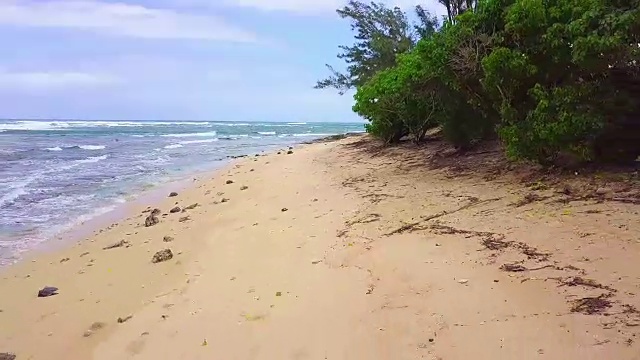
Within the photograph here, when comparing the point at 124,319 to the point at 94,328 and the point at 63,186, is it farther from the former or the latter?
the point at 63,186

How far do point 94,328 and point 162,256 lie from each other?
2.02 m

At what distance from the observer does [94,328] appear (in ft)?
14.8

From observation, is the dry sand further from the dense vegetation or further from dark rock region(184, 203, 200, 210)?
dark rock region(184, 203, 200, 210)

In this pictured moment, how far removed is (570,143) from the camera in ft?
22.9

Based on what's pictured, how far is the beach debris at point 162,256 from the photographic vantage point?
647cm

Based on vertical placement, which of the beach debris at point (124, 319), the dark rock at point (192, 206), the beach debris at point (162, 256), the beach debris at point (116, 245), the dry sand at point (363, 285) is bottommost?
the dark rock at point (192, 206)

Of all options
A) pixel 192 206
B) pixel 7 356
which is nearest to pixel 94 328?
A: pixel 7 356

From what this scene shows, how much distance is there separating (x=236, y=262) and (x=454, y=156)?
6.21 m

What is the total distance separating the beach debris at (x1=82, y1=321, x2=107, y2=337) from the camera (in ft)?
14.5

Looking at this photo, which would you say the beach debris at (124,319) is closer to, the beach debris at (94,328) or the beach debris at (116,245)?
the beach debris at (94,328)

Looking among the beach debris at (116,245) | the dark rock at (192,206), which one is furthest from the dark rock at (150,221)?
the beach debris at (116,245)

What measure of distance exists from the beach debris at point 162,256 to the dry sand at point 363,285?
0.11 m

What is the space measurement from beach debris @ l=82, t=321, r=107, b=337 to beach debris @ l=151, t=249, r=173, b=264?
183 cm

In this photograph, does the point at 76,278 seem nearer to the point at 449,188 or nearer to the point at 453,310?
the point at 453,310
